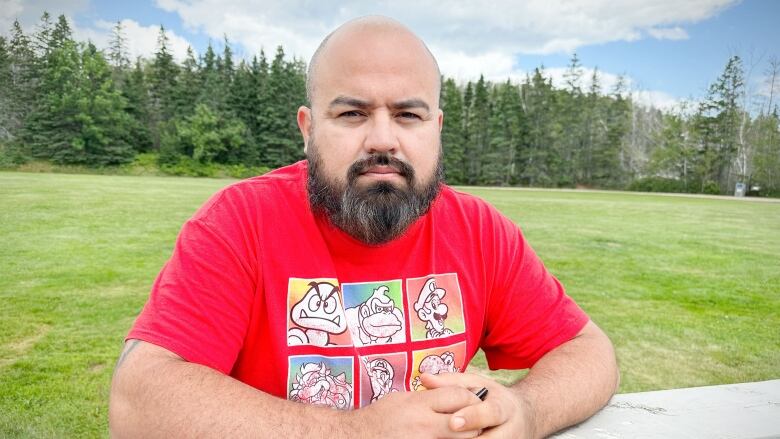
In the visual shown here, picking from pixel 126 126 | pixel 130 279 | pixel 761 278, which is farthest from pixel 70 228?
pixel 126 126

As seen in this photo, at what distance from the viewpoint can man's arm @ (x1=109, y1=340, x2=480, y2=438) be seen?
116 centimetres

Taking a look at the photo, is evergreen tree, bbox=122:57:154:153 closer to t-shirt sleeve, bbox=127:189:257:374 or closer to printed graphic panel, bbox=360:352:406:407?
t-shirt sleeve, bbox=127:189:257:374

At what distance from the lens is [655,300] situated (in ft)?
23.9

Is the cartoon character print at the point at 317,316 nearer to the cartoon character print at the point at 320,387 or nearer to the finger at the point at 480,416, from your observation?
the cartoon character print at the point at 320,387

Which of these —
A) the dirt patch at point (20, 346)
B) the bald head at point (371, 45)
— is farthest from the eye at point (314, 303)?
the dirt patch at point (20, 346)

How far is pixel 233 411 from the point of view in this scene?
1192 millimetres

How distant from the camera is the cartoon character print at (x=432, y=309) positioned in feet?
5.51

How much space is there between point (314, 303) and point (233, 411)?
17.9 inches

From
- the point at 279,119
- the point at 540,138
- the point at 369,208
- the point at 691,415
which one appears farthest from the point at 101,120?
the point at 691,415

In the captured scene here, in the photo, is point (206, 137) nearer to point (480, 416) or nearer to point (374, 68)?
point (374, 68)

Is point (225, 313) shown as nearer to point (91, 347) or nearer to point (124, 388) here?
point (124, 388)

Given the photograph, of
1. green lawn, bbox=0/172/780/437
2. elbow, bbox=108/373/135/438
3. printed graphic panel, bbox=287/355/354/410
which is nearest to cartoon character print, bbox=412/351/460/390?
printed graphic panel, bbox=287/355/354/410

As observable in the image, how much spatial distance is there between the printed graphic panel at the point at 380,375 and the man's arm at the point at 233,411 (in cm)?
35

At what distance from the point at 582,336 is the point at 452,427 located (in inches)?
33.7
